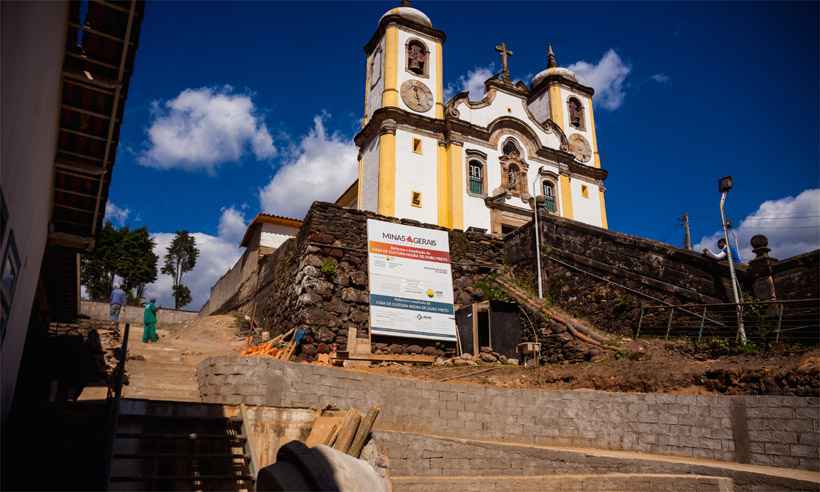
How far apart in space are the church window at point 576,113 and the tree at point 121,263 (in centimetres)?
2952

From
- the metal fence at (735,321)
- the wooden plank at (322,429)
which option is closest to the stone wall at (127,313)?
the wooden plank at (322,429)

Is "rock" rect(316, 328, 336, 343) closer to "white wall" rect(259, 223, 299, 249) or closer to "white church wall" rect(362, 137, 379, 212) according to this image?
"white church wall" rect(362, 137, 379, 212)

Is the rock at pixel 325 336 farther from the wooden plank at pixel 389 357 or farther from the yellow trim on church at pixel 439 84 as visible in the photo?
the yellow trim on church at pixel 439 84

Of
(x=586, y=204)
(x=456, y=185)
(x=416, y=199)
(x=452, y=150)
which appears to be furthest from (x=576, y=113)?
(x=416, y=199)

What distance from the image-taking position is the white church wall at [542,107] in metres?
28.0

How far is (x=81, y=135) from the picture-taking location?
755 centimetres

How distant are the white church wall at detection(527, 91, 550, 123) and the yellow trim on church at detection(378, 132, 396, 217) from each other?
9.83m

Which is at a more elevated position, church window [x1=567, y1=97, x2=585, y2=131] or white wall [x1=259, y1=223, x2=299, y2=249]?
church window [x1=567, y1=97, x2=585, y2=131]

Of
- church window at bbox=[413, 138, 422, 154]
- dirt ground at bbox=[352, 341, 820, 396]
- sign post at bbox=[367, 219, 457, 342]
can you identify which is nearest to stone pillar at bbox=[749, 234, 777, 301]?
dirt ground at bbox=[352, 341, 820, 396]

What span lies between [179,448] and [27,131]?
481cm

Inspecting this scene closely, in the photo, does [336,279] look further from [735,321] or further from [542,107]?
[542,107]

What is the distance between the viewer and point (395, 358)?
1377cm

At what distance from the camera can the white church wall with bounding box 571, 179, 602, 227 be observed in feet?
81.4

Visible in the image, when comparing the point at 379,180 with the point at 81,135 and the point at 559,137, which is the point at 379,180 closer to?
the point at 559,137
